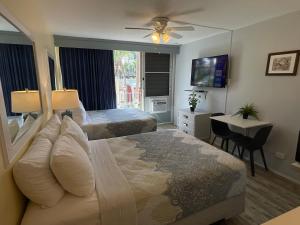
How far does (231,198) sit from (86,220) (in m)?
1.31

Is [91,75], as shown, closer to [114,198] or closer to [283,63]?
[114,198]

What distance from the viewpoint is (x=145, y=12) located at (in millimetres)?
2500

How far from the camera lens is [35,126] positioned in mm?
1679

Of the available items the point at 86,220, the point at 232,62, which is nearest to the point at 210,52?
the point at 232,62

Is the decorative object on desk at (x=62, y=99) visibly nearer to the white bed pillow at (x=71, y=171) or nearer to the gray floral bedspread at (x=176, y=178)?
the gray floral bedspread at (x=176, y=178)

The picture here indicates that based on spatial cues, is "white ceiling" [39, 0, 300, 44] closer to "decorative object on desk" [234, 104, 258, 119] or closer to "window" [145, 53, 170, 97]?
"decorative object on desk" [234, 104, 258, 119]

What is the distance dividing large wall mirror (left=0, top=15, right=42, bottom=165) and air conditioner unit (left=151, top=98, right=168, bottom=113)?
3.75m

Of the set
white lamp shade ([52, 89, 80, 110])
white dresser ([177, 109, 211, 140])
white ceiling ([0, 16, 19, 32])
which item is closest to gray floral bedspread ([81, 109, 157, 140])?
white lamp shade ([52, 89, 80, 110])

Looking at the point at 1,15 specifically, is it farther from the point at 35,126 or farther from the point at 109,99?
the point at 109,99

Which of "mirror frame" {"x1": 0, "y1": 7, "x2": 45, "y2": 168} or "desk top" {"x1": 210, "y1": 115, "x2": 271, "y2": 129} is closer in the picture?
"mirror frame" {"x1": 0, "y1": 7, "x2": 45, "y2": 168}

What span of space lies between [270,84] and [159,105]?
3063mm

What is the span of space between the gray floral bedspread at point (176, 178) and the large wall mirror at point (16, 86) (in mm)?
885

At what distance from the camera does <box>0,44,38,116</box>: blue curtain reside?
1.09 metres

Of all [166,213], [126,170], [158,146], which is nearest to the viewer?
[166,213]
